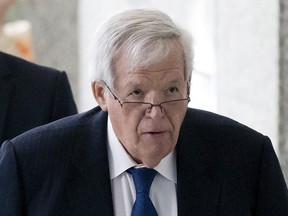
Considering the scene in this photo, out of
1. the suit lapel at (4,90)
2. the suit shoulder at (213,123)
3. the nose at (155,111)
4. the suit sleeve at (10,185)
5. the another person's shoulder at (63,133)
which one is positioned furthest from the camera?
the suit lapel at (4,90)

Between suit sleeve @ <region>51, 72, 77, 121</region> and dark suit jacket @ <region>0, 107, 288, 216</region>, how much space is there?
0.52m

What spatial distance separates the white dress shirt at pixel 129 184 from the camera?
132 inches

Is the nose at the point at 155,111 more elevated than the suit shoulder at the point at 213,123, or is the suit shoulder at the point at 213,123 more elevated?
the nose at the point at 155,111

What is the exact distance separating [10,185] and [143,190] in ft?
1.33

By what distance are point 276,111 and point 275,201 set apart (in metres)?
2.17

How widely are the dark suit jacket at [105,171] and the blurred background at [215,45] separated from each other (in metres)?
1.69

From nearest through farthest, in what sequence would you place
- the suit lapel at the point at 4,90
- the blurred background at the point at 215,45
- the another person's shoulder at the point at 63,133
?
the another person's shoulder at the point at 63,133 < the suit lapel at the point at 4,90 < the blurred background at the point at 215,45

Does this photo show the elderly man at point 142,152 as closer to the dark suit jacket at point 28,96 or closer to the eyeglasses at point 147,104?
the eyeglasses at point 147,104

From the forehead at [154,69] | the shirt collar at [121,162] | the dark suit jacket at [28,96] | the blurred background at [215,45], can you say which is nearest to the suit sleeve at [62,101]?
the dark suit jacket at [28,96]

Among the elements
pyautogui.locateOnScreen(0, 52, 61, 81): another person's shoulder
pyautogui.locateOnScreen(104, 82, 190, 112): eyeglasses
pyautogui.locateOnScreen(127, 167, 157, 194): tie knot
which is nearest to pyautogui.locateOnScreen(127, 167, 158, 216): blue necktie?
pyautogui.locateOnScreen(127, 167, 157, 194): tie knot

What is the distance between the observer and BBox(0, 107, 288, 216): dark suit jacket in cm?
332

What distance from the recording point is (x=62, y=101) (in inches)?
159

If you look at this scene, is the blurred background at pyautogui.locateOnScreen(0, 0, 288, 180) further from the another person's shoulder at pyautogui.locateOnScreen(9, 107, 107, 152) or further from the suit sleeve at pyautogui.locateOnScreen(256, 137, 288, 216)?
the suit sleeve at pyautogui.locateOnScreen(256, 137, 288, 216)

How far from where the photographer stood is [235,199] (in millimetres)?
3377
